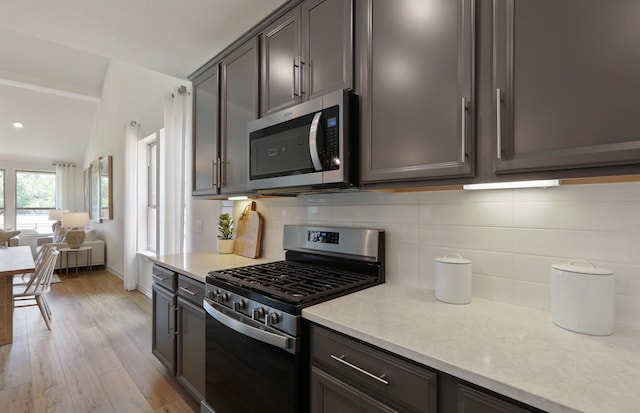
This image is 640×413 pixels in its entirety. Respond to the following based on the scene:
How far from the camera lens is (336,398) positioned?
3.43 feet

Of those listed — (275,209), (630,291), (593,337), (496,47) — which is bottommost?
(593,337)

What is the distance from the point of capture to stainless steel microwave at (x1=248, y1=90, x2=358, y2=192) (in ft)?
4.40

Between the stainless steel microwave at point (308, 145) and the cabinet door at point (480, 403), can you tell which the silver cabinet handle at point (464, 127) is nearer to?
the stainless steel microwave at point (308, 145)

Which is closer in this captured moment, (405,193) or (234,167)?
(405,193)

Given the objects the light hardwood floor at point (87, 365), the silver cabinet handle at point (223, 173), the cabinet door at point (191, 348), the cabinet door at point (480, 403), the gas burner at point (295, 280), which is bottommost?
the light hardwood floor at point (87, 365)

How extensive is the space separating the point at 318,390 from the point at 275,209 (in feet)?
4.44

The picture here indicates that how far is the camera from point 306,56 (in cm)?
156

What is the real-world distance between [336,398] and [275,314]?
367 millimetres

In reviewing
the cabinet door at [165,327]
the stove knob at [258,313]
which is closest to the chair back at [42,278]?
the cabinet door at [165,327]

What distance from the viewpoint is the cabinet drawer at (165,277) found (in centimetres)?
205

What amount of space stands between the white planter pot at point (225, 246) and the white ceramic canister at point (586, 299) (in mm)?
2136

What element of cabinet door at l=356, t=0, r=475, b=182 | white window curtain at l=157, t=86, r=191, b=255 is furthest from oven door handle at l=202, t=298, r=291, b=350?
white window curtain at l=157, t=86, r=191, b=255

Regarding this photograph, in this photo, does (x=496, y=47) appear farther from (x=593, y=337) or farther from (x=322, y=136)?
(x=593, y=337)

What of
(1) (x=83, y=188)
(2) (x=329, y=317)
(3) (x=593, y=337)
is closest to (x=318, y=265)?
(2) (x=329, y=317)
